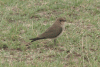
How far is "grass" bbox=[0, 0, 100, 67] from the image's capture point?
517cm

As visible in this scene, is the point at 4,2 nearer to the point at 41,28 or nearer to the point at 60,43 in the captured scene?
the point at 41,28

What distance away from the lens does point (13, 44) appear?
5.93m

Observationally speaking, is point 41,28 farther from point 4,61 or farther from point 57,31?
point 4,61

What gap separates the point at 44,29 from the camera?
695 cm

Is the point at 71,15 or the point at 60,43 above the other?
the point at 71,15

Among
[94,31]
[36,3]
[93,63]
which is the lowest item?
[93,63]

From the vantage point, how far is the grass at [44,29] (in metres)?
5.17

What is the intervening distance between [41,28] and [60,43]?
1.14m

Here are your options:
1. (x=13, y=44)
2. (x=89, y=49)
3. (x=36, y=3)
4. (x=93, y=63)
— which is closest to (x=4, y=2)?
(x=36, y=3)

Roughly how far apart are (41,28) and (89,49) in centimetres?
191

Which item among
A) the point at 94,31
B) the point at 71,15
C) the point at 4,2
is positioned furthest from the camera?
the point at 4,2

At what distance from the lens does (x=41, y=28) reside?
23.1 ft

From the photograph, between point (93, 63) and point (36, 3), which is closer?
point (93, 63)

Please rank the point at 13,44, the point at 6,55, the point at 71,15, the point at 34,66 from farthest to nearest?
the point at 71,15
the point at 13,44
the point at 6,55
the point at 34,66
